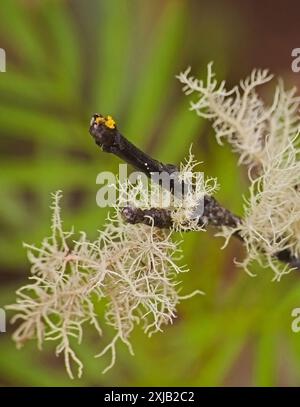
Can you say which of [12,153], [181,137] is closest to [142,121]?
[181,137]

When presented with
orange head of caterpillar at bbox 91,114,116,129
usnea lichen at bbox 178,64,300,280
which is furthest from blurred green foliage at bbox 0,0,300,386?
orange head of caterpillar at bbox 91,114,116,129

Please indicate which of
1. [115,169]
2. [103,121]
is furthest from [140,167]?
[115,169]

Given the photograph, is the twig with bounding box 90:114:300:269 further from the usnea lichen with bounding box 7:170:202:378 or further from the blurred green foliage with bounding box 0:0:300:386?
the blurred green foliage with bounding box 0:0:300:386

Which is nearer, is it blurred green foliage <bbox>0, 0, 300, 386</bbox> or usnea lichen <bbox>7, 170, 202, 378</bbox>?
usnea lichen <bbox>7, 170, 202, 378</bbox>

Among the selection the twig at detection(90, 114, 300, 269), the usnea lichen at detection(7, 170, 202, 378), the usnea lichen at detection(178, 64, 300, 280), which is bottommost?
the usnea lichen at detection(7, 170, 202, 378)

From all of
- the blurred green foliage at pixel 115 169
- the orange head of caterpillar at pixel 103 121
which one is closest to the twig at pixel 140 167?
the orange head of caterpillar at pixel 103 121

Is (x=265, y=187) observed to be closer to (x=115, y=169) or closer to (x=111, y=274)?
(x=111, y=274)
